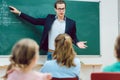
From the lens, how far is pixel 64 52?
2668 millimetres

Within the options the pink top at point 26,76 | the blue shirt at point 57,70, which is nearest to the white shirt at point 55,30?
the blue shirt at point 57,70

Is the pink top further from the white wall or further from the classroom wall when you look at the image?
the white wall

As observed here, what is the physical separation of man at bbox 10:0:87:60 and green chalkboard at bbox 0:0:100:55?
13 cm

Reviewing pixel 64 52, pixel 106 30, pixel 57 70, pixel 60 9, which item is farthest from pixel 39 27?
pixel 57 70

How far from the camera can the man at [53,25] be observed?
14.7ft

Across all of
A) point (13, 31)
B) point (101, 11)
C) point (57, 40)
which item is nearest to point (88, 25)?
point (101, 11)

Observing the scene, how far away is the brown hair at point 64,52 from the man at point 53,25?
5.82 feet

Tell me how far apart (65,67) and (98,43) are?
2.69m

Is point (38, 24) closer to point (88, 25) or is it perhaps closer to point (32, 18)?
point (32, 18)

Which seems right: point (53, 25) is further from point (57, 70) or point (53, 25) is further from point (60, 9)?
point (57, 70)

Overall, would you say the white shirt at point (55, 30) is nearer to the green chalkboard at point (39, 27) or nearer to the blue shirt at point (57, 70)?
the green chalkboard at point (39, 27)

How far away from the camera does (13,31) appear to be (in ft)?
15.0

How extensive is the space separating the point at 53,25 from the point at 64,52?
192cm

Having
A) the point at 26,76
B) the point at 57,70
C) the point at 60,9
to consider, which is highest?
the point at 60,9
